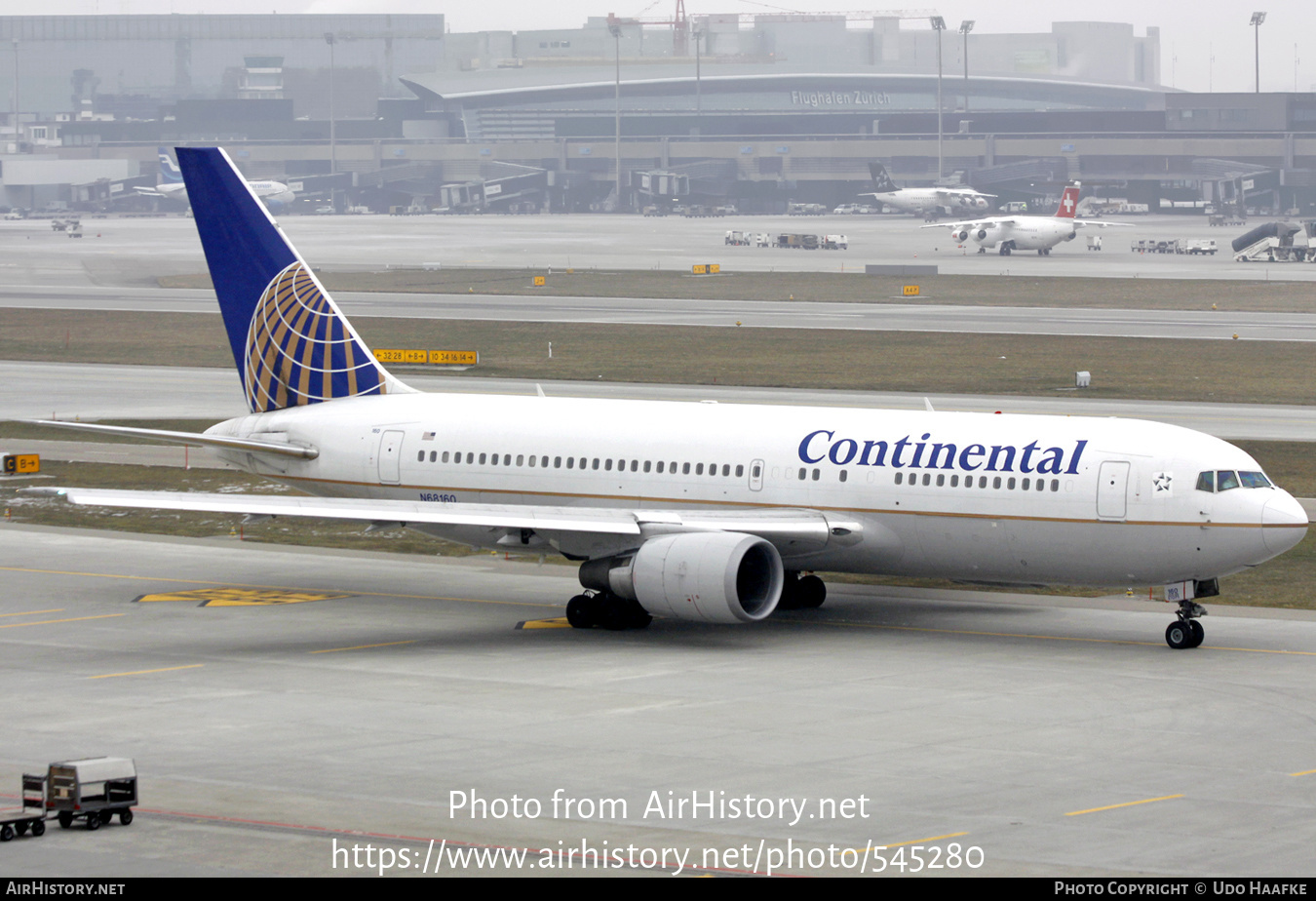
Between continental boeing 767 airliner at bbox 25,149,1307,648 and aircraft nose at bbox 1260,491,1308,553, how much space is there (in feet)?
0.13

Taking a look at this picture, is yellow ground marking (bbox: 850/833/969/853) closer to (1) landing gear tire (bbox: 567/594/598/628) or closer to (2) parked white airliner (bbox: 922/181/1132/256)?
(1) landing gear tire (bbox: 567/594/598/628)

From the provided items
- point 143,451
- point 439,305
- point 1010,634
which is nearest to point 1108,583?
point 1010,634

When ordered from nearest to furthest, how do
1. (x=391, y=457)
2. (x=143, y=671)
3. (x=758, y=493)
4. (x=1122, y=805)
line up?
(x=1122, y=805) → (x=143, y=671) → (x=758, y=493) → (x=391, y=457)

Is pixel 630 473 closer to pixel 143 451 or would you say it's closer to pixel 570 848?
pixel 570 848

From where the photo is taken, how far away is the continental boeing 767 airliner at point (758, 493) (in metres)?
33.5

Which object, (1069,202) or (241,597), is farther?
(1069,202)

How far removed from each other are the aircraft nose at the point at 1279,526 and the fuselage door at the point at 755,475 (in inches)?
396

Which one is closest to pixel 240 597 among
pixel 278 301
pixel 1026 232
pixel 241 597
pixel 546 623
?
pixel 241 597

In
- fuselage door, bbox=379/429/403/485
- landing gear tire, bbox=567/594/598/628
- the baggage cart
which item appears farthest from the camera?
fuselage door, bbox=379/429/403/485

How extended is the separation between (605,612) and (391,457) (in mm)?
7791

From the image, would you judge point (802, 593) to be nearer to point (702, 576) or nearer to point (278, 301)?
point (702, 576)

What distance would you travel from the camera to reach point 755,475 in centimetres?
3694

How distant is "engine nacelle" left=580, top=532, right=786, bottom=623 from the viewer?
3347 centimetres

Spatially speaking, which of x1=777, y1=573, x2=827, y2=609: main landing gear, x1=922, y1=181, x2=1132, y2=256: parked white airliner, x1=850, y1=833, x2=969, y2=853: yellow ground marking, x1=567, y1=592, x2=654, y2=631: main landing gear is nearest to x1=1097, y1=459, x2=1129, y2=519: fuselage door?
x1=777, y1=573, x2=827, y2=609: main landing gear
